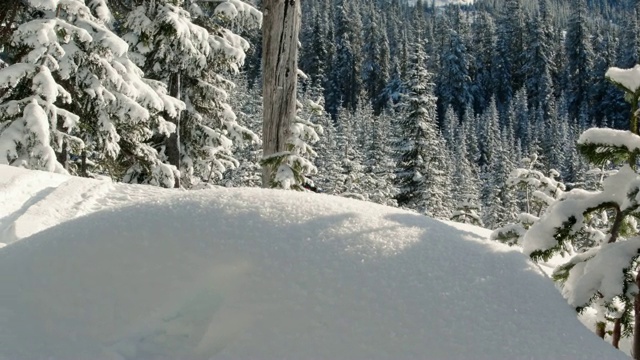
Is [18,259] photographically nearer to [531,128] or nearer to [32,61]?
[32,61]

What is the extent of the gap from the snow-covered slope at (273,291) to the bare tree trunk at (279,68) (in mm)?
3319

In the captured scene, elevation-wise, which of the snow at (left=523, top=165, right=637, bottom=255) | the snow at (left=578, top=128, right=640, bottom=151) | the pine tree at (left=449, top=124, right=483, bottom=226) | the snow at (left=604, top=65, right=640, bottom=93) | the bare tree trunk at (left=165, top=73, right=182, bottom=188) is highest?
the snow at (left=604, top=65, right=640, bottom=93)

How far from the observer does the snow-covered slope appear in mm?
1911

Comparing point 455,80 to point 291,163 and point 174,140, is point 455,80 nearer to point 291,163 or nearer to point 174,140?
point 174,140

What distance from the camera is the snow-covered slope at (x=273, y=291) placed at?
75.2 inches

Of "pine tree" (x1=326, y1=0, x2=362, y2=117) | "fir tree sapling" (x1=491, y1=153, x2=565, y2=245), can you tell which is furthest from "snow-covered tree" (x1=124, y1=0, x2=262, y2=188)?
"pine tree" (x1=326, y1=0, x2=362, y2=117)

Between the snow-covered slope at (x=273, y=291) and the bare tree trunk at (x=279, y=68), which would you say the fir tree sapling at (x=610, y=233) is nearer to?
the snow-covered slope at (x=273, y=291)

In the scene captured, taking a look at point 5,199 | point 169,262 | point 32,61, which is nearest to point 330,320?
point 169,262

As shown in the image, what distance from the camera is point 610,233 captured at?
290 cm

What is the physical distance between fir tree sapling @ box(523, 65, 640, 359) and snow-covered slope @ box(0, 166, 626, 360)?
1.30 feet

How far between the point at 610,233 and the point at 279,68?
3722 millimetres

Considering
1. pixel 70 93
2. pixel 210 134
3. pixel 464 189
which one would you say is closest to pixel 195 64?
pixel 210 134

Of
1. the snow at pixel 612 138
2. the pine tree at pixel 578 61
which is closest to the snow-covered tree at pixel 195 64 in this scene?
the snow at pixel 612 138

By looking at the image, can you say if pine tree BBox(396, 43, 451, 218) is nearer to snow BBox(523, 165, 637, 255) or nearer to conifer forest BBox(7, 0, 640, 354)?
conifer forest BBox(7, 0, 640, 354)
